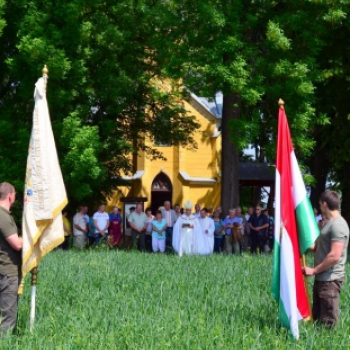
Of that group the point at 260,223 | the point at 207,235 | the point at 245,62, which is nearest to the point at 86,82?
the point at 245,62

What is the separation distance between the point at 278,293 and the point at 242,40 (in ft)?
63.3

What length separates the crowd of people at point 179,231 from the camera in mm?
28594

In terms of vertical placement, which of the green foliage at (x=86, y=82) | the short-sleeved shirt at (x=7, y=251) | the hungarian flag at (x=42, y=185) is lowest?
the short-sleeved shirt at (x=7, y=251)

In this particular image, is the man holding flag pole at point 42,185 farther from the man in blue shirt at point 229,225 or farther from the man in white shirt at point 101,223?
the man in blue shirt at point 229,225

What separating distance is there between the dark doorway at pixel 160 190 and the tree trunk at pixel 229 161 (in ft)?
88.0

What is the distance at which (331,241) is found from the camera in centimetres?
1016

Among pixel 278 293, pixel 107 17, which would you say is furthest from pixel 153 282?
pixel 107 17

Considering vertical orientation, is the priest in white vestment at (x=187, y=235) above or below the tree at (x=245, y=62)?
below

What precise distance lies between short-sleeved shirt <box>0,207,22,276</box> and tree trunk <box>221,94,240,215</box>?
2039cm

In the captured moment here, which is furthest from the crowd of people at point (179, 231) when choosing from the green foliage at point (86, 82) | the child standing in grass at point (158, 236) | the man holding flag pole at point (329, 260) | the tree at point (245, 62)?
the man holding flag pole at point (329, 260)

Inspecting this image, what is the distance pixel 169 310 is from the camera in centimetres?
1195

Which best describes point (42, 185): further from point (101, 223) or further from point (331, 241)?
point (101, 223)

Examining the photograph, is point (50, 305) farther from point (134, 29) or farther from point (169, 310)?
point (134, 29)

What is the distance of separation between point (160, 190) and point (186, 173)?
187 centimetres
